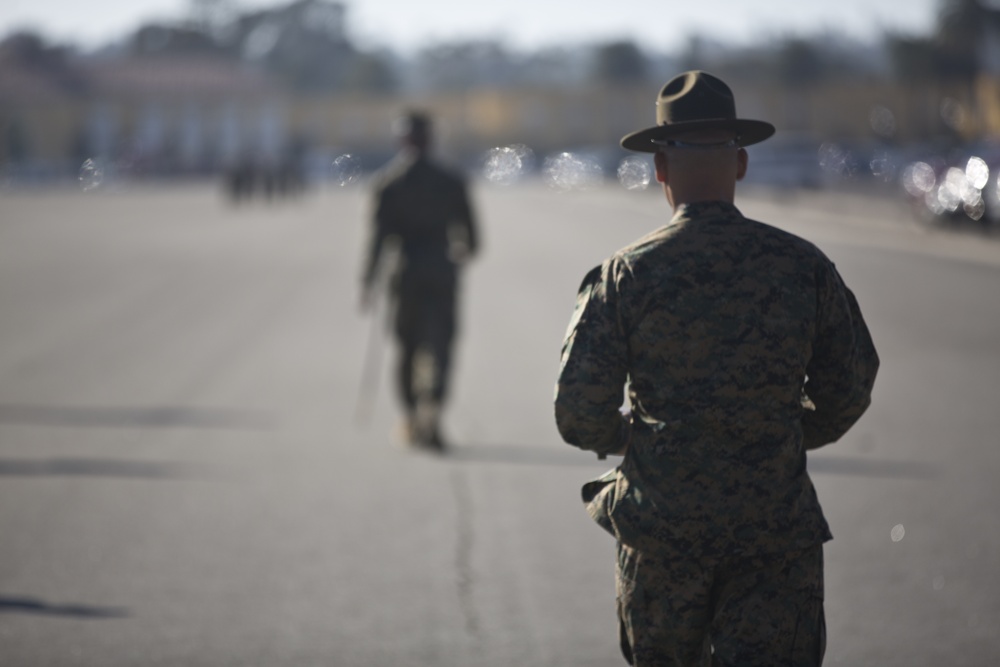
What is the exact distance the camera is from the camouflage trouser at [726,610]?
A: 3092 millimetres

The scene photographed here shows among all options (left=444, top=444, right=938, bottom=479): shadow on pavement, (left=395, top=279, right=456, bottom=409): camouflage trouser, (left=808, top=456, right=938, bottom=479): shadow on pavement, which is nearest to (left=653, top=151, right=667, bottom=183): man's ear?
(left=444, top=444, right=938, bottom=479): shadow on pavement

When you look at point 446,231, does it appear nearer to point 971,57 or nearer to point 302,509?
point 302,509

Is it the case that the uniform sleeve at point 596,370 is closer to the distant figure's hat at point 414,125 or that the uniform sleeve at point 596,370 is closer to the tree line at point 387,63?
the distant figure's hat at point 414,125

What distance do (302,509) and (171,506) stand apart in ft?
2.28

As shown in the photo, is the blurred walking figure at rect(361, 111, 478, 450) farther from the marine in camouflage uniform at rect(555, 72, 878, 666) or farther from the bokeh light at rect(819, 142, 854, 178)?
the bokeh light at rect(819, 142, 854, 178)

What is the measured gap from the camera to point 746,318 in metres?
3.16

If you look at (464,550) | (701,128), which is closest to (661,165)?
(701,128)

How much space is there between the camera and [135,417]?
33.4 ft

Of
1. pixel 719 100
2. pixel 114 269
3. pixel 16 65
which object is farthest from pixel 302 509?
pixel 16 65

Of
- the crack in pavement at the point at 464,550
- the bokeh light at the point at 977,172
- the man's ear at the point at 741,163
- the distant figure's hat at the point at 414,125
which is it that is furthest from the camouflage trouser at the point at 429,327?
the bokeh light at the point at 977,172

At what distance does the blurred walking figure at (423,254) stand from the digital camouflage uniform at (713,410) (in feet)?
18.0

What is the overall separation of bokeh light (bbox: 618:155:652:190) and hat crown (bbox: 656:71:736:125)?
59.6m

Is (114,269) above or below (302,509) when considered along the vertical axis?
below

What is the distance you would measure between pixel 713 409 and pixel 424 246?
5.69 m
